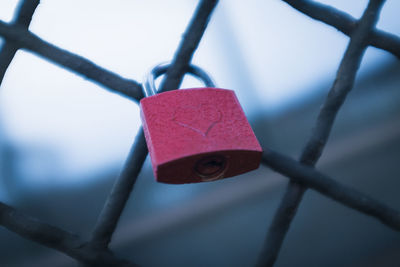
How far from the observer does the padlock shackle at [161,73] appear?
1.65ft

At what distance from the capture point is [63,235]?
459 mm

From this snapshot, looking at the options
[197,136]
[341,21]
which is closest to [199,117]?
[197,136]

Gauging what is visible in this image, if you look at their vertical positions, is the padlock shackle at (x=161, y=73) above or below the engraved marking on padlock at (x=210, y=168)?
above

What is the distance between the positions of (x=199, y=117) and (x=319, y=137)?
193 mm

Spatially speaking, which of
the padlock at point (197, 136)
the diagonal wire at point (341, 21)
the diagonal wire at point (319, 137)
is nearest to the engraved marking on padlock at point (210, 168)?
the padlock at point (197, 136)

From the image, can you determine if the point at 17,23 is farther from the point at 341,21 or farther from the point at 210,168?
the point at 341,21

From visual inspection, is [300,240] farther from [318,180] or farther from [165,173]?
[165,173]

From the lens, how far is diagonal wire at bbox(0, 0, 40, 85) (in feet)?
1.53

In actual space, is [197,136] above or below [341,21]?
below

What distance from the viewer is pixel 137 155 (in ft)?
1.53

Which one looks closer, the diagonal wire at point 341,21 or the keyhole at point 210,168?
the keyhole at point 210,168

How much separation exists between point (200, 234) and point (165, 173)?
140cm

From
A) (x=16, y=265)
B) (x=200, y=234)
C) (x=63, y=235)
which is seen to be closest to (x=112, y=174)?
(x=200, y=234)

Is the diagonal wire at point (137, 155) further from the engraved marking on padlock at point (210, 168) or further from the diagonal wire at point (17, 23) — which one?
the diagonal wire at point (17, 23)
